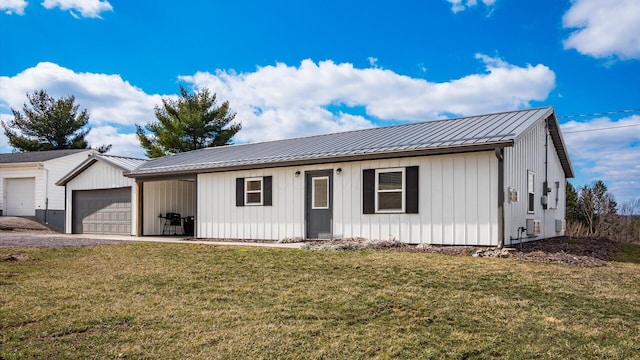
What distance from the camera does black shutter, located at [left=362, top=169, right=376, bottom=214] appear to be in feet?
41.6

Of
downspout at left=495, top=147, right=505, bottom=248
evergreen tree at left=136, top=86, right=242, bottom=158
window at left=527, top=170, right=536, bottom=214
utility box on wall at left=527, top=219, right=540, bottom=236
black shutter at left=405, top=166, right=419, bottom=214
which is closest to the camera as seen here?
downspout at left=495, top=147, right=505, bottom=248

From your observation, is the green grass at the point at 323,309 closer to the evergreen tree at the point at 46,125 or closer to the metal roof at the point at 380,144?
the metal roof at the point at 380,144

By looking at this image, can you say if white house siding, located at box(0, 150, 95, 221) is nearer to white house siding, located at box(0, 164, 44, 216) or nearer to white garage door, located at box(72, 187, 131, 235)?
white house siding, located at box(0, 164, 44, 216)

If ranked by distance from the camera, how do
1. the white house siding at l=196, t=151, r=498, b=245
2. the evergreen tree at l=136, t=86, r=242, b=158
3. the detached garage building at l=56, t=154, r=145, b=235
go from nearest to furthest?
the white house siding at l=196, t=151, r=498, b=245, the detached garage building at l=56, t=154, r=145, b=235, the evergreen tree at l=136, t=86, r=242, b=158

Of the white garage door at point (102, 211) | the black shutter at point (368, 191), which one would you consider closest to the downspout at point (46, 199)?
the white garage door at point (102, 211)

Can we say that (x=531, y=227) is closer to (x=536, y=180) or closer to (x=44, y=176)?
(x=536, y=180)

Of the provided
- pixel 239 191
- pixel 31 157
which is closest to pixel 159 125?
pixel 31 157

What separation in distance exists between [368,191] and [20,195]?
21.7 metres

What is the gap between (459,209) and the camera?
448 inches

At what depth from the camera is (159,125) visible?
35.1 m

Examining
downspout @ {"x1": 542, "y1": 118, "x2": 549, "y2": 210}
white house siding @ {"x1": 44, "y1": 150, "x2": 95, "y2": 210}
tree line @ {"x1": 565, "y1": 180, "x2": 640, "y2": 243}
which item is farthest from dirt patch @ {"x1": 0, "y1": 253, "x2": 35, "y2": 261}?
tree line @ {"x1": 565, "y1": 180, "x2": 640, "y2": 243}

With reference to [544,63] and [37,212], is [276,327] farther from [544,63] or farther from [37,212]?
[37,212]

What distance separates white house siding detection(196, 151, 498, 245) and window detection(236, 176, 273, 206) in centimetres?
16

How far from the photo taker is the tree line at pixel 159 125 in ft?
111
